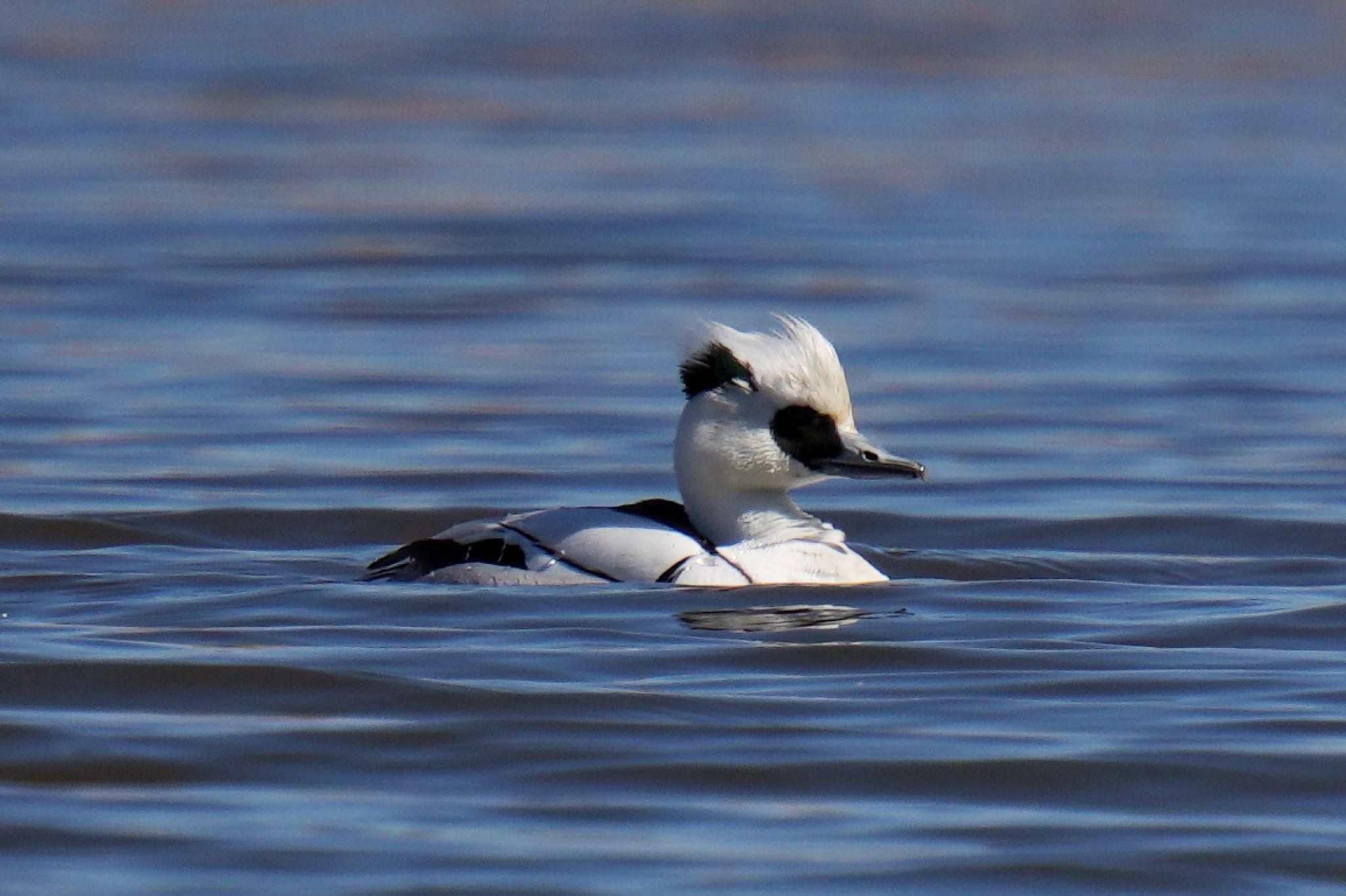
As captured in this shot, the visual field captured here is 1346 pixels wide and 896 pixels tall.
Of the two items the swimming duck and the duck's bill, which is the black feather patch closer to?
the swimming duck

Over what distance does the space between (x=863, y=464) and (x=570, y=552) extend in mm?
936

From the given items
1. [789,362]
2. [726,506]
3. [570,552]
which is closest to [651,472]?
[726,506]

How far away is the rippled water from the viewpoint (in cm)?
599

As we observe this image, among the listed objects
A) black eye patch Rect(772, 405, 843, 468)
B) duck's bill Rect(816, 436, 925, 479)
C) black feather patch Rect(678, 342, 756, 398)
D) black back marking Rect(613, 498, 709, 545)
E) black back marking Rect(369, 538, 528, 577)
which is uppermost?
black feather patch Rect(678, 342, 756, 398)

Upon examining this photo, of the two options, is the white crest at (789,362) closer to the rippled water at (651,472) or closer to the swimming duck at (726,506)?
the swimming duck at (726,506)

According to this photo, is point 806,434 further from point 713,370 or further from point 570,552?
point 570,552

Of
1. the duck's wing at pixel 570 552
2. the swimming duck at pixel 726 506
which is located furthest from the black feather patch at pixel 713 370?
the duck's wing at pixel 570 552

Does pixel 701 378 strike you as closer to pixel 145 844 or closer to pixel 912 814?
pixel 912 814

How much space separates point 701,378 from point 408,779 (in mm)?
2387

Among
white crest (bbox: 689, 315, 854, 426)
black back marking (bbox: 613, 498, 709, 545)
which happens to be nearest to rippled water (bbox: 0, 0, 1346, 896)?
black back marking (bbox: 613, 498, 709, 545)

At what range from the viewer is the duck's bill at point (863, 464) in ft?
27.3

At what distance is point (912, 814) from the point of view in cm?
603

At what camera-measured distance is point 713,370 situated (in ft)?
27.3

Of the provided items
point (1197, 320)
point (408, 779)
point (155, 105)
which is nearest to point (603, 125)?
point (155, 105)
